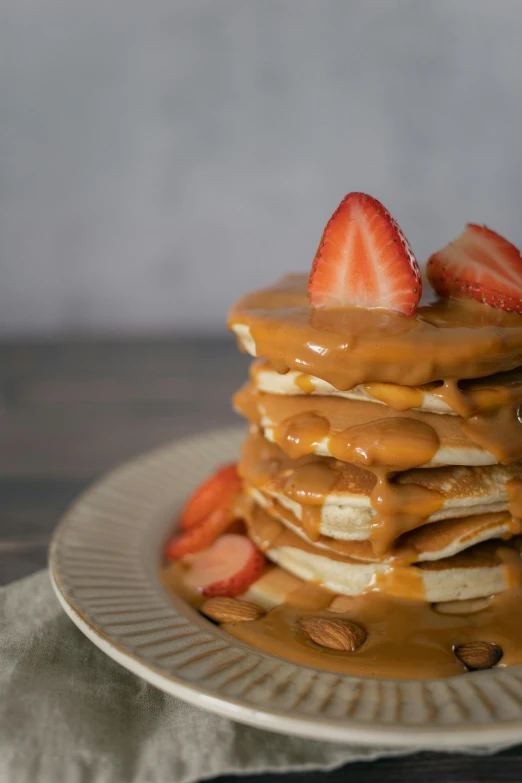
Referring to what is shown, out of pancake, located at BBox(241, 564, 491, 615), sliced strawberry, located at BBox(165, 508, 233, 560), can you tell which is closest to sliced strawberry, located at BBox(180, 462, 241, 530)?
sliced strawberry, located at BBox(165, 508, 233, 560)

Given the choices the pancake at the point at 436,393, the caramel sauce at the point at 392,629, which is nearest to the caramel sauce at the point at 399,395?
the pancake at the point at 436,393

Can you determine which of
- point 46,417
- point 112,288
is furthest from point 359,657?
point 112,288

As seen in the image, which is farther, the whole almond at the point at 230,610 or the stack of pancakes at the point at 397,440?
the whole almond at the point at 230,610

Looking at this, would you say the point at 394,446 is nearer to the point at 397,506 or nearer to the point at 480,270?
the point at 397,506

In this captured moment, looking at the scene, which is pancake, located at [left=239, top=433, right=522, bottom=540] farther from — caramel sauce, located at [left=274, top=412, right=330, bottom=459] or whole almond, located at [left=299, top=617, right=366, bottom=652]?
whole almond, located at [left=299, top=617, right=366, bottom=652]

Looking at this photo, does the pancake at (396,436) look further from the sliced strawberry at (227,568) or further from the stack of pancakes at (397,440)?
the sliced strawberry at (227,568)

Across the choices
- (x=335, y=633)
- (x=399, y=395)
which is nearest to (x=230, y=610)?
(x=335, y=633)

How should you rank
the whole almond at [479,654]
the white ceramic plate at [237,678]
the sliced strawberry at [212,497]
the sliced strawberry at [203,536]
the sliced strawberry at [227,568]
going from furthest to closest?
the sliced strawberry at [212,497] < the sliced strawberry at [203,536] < the sliced strawberry at [227,568] < the whole almond at [479,654] < the white ceramic plate at [237,678]
